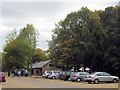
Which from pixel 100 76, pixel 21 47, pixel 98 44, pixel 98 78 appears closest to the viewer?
pixel 98 78

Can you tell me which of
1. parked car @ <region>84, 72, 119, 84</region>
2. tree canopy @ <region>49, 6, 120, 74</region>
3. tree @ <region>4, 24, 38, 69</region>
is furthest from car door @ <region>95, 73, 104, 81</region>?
tree @ <region>4, 24, 38, 69</region>

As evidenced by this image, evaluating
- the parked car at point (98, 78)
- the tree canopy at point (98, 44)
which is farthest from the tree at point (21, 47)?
the parked car at point (98, 78)

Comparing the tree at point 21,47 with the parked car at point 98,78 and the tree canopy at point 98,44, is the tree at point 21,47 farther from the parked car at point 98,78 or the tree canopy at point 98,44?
the parked car at point 98,78

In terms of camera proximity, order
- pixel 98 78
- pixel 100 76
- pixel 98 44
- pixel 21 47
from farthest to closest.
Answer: pixel 21 47, pixel 98 44, pixel 100 76, pixel 98 78

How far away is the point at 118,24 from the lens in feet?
185

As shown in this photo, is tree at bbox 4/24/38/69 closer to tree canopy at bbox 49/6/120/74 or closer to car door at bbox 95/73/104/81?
tree canopy at bbox 49/6/120/74

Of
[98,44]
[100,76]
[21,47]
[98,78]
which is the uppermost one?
[21,47]

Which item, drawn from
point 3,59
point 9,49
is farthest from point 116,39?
point 3,59

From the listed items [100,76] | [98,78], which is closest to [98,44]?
[100,76]

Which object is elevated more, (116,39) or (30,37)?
(30,37)

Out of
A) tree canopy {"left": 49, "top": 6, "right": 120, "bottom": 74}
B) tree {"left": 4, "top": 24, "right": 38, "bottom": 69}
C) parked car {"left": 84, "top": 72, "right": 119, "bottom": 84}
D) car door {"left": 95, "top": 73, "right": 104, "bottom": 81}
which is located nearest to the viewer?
parked car {"left": 84, "top": 72, "right": 119, "bottom": 84}

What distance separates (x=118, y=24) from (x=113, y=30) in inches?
49.4

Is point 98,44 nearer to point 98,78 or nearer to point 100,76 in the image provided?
point 100,76

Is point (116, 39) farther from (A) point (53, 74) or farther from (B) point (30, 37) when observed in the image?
(B) point (30, 37)
